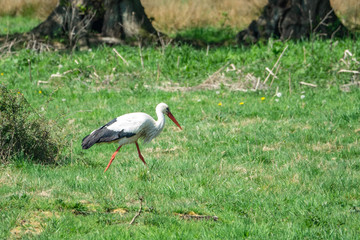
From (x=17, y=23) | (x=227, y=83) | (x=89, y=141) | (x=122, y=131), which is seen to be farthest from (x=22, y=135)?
(x=17, y=23)

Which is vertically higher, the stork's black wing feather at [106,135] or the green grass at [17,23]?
the stork's black wing feather at [106,135]

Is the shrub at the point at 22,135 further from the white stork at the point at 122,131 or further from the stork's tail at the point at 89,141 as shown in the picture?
the white stork at the point at 122,131

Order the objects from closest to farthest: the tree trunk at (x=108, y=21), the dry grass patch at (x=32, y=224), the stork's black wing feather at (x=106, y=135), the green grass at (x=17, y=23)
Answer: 1. the dry grass patch at (x=32, y=224)
2. the stork's black wing feather at (x=106, y=135)
3. the tree trunk at (x=108, y=21)
4. the green grass at (x=17, y=23)

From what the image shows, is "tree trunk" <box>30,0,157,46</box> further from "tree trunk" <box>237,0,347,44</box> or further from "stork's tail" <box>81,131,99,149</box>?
"stork's tail" <box>81,131,99,149</box>

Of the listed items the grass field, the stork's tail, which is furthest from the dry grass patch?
the stork's tail

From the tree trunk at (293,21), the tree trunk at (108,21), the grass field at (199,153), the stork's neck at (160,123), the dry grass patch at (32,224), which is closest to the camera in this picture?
the dry grass patch at (32,224)

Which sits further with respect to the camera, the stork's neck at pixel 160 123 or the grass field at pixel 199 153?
the stork's neck at pixel 160 123

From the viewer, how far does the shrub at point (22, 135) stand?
7008 millimetres

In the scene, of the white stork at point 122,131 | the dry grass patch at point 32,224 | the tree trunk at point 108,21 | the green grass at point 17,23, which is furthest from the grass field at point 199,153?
the green grass at point 17,23

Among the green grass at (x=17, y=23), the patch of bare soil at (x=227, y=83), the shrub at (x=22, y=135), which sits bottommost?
the green grass at (x=17, y=23)

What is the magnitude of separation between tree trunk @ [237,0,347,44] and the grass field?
1.95 meters

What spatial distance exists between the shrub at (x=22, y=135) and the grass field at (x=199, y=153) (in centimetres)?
18

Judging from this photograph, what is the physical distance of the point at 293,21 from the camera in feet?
53.9

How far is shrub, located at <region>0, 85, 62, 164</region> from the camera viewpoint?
23.0ft
